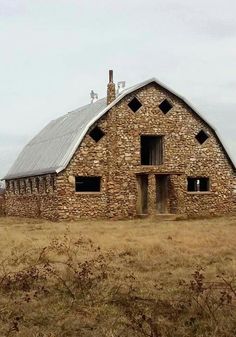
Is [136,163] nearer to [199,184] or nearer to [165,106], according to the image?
[165,106]

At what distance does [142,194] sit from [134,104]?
5.03 metres

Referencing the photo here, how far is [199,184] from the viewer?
35188mm

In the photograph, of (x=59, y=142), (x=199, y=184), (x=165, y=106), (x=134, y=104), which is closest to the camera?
(x=134, y=104)

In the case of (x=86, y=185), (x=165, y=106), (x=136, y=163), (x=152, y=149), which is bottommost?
(x=86, y=185)

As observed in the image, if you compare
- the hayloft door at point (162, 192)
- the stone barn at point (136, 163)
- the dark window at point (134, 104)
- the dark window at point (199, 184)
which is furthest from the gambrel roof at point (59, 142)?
the hayloft door at point (162, 192)

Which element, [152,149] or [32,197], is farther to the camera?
[32,197]

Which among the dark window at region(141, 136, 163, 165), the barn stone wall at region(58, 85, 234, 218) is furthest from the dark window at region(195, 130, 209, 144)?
the dark window at region(141, 136, 163, 165)

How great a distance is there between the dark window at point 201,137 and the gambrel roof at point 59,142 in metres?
0.52

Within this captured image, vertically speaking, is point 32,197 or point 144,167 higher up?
point 144,167

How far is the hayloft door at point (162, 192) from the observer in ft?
108

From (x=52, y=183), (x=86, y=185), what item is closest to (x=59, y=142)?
(x=52, y=183)

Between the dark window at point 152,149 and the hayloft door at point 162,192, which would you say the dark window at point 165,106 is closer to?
the dark window at point 152,149

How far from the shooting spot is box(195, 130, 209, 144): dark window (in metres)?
33.9

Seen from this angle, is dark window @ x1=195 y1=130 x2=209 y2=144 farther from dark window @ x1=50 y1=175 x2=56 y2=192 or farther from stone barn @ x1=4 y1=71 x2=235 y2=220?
dark window @ x1=50 y1=175 x2=56 y2=192
